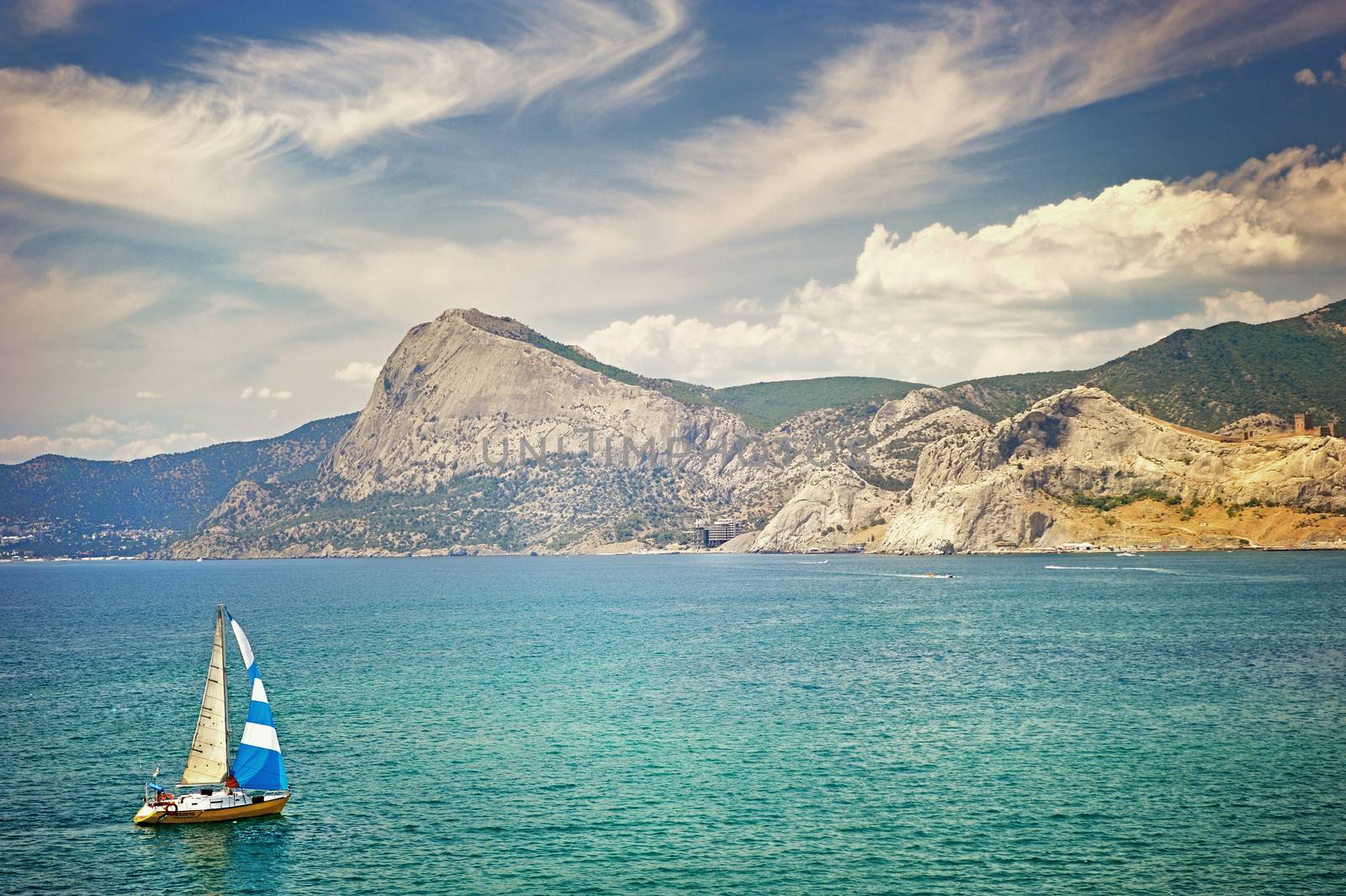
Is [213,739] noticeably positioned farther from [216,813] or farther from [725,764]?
[725,764]

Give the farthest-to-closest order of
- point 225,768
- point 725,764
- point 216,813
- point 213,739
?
point 725,764 < point 225,768 < point 213,739 < point 216,813

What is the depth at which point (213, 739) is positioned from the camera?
52156 millimetres

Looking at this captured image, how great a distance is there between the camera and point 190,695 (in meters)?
86.1

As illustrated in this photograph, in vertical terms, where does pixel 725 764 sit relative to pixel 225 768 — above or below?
below

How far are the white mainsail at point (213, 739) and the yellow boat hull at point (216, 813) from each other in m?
1.61

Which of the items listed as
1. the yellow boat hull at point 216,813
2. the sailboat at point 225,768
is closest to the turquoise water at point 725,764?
the yellow boat hull at point 216,813

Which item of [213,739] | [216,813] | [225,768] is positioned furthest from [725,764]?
[213,739]

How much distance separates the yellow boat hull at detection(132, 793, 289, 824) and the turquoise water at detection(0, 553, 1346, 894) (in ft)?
1.75

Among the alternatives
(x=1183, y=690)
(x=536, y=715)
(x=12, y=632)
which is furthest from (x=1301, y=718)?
(x=12, y=632)

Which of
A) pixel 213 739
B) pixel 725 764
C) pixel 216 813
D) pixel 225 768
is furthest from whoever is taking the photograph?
pixel 725 764

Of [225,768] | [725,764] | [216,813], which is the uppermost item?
[225,768]

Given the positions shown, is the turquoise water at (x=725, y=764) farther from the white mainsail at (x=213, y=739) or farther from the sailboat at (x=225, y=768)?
the white mainsail at (x=213, y=739)

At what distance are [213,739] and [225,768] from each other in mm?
1735

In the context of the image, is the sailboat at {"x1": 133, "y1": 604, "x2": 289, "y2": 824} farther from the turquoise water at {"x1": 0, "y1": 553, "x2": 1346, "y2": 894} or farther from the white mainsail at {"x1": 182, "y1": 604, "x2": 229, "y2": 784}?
the turquoise water at {"x1": 0, "y1": 553, "x2": 1346, "y2": 894}
